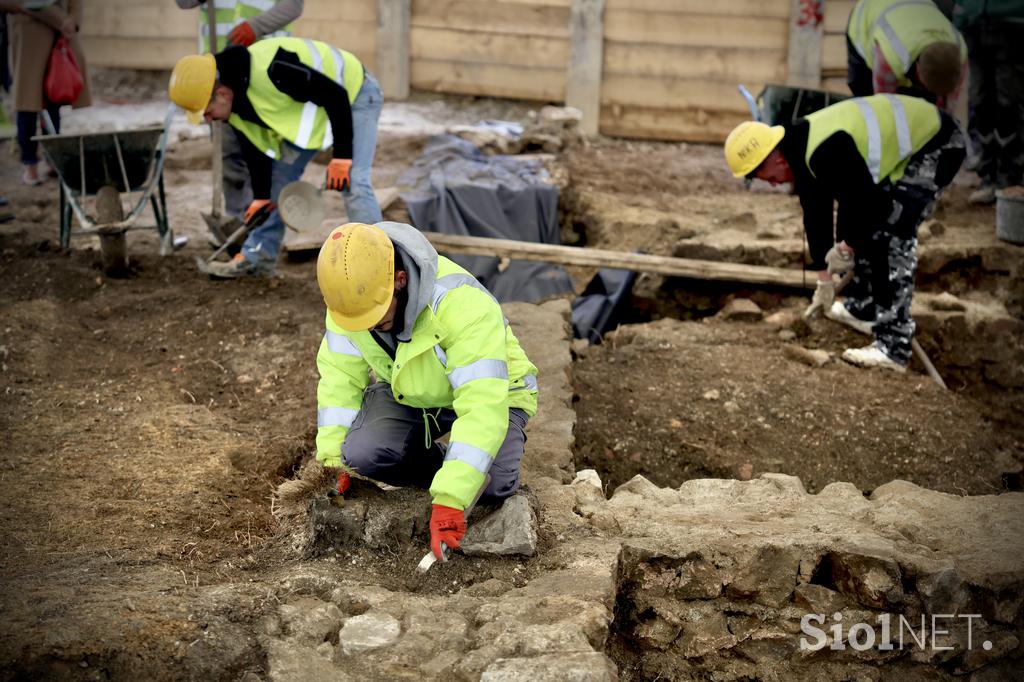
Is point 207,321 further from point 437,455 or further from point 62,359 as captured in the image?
point 437,455

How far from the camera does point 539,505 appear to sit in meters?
3.53

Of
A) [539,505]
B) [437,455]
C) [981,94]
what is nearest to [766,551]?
[539,505]

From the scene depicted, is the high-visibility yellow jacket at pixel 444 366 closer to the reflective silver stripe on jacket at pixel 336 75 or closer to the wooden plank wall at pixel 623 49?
the reflective silver stripe on jacket at pixel 336 75

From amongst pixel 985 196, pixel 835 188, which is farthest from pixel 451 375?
pixel 985 196

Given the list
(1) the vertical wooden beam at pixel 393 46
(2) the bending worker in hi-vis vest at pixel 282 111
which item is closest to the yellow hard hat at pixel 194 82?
(2) the bending worker in hi-vis vest at pixel 282 111

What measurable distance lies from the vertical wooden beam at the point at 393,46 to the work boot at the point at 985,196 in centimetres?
560

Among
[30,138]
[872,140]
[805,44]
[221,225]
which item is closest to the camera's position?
[872,140]

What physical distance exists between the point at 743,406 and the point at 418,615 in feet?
8.32

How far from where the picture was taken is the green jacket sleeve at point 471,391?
9.86 feet

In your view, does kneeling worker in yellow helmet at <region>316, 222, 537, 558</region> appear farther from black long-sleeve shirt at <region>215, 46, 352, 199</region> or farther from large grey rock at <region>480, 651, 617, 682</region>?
black long-sleeve shirt at <region>215, 46, 352, 199</region>

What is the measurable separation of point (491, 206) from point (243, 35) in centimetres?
233

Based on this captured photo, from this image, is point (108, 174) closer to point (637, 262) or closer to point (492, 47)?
point (637, 262)

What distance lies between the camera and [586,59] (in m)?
10.3

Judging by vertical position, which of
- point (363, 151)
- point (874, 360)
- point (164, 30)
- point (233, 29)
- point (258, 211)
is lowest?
point (874, 360)
